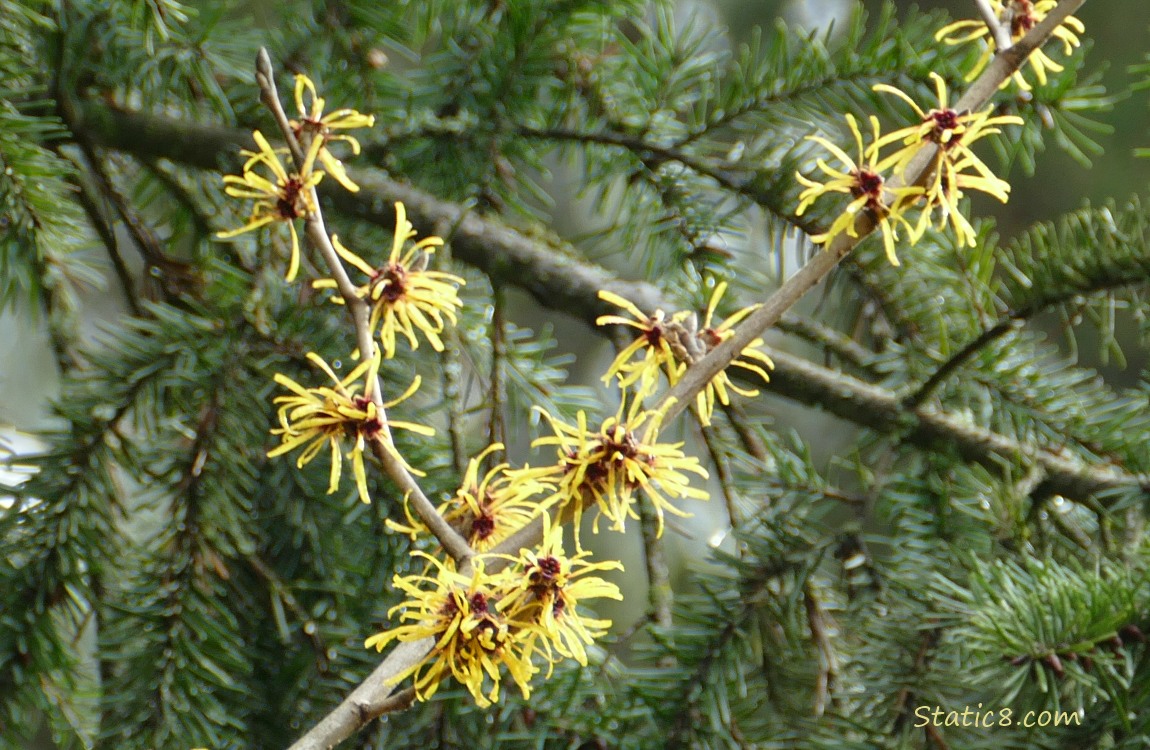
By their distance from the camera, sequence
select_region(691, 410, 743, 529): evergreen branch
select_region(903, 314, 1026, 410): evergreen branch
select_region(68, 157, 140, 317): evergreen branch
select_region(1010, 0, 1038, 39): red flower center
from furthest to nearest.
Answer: select_region(68, 157, 140, 317): evergreen branch < select_region(691, 410, 743, 529): evergreen branch < select_region(903, 314, 1026, 410): evergreen branch < select_region(1010, 0, 1038, 39): red flower center

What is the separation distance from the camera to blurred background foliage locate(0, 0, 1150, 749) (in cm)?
58

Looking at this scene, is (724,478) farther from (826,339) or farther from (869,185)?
(869,185)

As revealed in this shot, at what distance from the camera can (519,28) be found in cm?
72

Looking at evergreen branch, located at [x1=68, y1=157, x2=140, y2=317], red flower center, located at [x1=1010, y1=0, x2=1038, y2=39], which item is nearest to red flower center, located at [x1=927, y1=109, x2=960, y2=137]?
red flower center, located at [x1=1010, y1=0, x2=1038, y2=39]

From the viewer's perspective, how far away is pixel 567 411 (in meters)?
0.76

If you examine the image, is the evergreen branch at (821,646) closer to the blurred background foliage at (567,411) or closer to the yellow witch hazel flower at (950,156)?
the blurred background foliage at (567,411)

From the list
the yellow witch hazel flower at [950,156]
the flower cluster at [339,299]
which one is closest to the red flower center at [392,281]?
the flower cluster at [339,299]

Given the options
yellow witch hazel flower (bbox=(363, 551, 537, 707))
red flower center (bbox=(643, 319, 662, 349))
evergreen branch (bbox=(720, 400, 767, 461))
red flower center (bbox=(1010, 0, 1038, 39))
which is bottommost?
yellow witch hazel flower (bbox=(363, 551, 537, 707))

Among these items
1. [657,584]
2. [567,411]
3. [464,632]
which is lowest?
[464,632]

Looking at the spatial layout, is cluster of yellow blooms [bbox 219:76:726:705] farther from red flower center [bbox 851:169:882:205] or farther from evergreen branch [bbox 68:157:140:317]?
evergreen branch [bbox 68:157:140:317]

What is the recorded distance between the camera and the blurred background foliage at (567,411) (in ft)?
1.90

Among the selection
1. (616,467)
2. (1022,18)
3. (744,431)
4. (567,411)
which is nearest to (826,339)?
(744,431)

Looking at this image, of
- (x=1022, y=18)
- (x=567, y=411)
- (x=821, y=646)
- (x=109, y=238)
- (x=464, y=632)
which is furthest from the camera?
(x=109, y=238)

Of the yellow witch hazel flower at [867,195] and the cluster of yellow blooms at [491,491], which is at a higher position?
the yellow witch hazel flower at [867,195]
